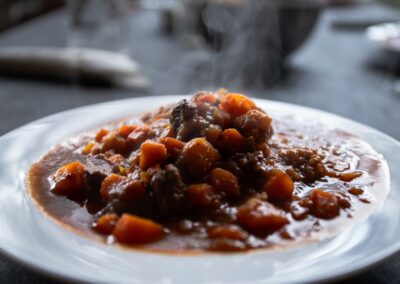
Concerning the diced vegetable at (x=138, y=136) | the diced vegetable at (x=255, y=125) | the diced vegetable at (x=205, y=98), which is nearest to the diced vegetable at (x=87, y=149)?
the diced vegetable at (x=138, y=136)

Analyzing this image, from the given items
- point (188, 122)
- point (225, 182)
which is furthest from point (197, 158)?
point (188, 122)

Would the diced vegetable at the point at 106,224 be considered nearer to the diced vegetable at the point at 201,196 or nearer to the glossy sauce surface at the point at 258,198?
the glossy sauce surface at the point at 258,198

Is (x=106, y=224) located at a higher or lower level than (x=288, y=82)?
higher

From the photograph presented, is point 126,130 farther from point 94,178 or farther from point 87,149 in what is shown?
point 94,178

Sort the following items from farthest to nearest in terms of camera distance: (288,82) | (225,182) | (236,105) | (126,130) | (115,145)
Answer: (288,82), (126,130), (115,145), (236,105), (225,182)

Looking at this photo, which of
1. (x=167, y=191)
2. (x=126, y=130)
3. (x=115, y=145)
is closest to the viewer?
(x=167, y=191)

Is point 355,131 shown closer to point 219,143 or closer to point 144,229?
point 219,143

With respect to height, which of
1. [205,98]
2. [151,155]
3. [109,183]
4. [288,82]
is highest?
[205,98]

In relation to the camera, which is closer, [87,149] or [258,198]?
[258,198]
